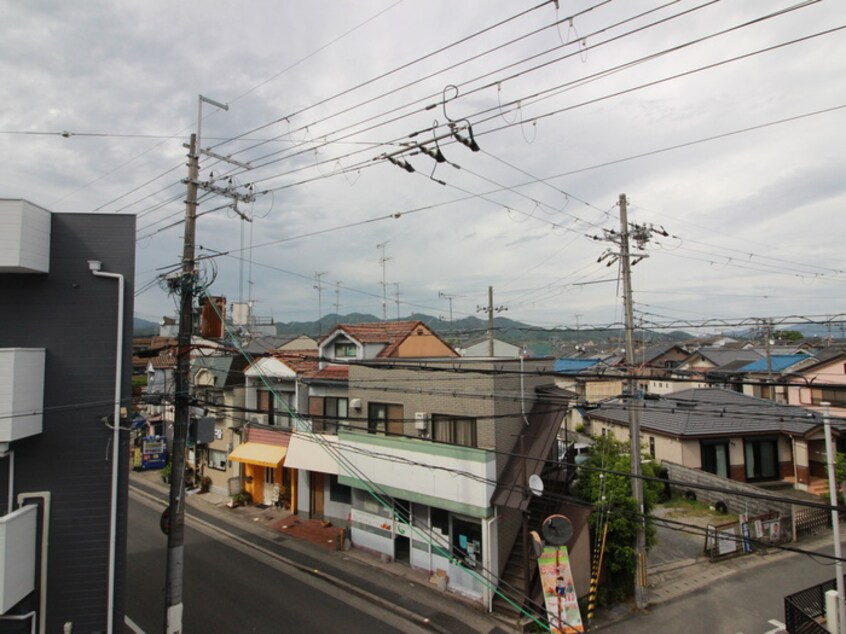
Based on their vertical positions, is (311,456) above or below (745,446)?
above

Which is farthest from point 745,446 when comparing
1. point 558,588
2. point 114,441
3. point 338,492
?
point 114,441

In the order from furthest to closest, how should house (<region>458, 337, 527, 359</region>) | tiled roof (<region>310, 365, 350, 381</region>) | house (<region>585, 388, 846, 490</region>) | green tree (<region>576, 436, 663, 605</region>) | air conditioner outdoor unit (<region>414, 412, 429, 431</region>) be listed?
house (<region>458, 337, 527, 359</region>)
house (<region>585, 388, 846, 490</region>)
tiled roof (<region>310, 365, 350, 381</region>)
air conditioner outdoor unit (<region>414, 412, 429, 431</region>)
green tree (<region>576, 436, 663, 605</region>)

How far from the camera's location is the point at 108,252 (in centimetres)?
1062

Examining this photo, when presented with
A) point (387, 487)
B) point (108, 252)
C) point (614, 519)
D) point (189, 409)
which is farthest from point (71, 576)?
point (614, 519)

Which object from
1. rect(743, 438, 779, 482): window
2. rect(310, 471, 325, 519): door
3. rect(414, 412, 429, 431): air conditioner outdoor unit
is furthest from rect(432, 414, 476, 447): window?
rect(743, 438, 779, 482): window

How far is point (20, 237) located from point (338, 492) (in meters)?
14.2

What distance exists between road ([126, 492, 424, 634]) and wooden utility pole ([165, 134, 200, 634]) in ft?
12.5

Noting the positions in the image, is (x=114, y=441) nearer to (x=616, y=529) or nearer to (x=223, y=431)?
(x=616, y=529)

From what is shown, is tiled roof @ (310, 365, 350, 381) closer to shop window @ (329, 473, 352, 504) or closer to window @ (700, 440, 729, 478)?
shop window @ (329, 473, 352, 504)

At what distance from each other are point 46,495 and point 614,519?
14.8 metres

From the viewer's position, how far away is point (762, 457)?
24547mm

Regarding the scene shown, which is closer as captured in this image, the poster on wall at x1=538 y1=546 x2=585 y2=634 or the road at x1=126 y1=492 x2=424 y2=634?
the poster on wall at x1=538 y1=546 x2=585 y2=634

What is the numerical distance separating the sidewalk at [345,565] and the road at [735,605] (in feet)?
13.8

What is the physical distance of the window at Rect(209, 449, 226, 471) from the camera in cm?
2341
